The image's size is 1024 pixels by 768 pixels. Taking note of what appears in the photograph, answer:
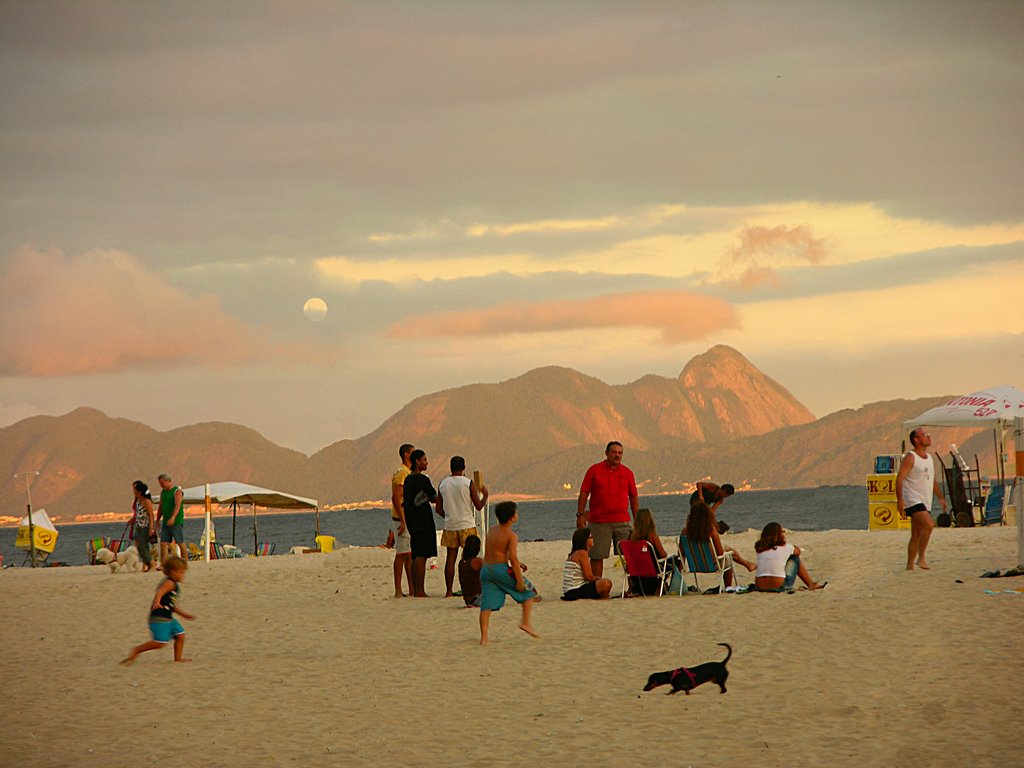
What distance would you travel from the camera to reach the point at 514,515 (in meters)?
9.17

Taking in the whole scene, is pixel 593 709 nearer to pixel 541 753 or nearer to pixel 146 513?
pixel 541 753

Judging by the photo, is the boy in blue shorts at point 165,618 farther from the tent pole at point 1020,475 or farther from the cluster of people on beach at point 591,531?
the tent pole at point 1020,475

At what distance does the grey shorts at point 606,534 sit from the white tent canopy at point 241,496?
45.7ft

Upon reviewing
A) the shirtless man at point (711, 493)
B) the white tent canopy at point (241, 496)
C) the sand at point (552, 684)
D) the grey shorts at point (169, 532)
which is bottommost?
the sand at point (552, 684)

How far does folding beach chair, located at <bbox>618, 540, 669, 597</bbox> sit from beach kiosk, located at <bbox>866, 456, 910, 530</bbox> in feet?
35.2

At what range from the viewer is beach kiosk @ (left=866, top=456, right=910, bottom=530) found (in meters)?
21.8

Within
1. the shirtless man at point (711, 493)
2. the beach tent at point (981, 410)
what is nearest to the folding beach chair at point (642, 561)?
the shirtless man at point (711, 493)

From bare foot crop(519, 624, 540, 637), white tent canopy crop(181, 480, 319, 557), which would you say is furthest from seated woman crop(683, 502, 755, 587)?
white tent canopy crop(181, 480, 319, 557)

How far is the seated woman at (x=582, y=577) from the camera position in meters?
12.0

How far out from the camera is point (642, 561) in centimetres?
1202

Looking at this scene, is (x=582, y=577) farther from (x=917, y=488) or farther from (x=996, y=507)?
(x=996, y=507)

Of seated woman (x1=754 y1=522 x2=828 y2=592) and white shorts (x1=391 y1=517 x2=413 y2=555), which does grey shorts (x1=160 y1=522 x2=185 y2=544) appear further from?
seated woman (x1=754 y1=522 x2=828 y2=592)

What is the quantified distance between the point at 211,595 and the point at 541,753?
1002cm

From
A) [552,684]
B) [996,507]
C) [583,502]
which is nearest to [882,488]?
[996,507]
